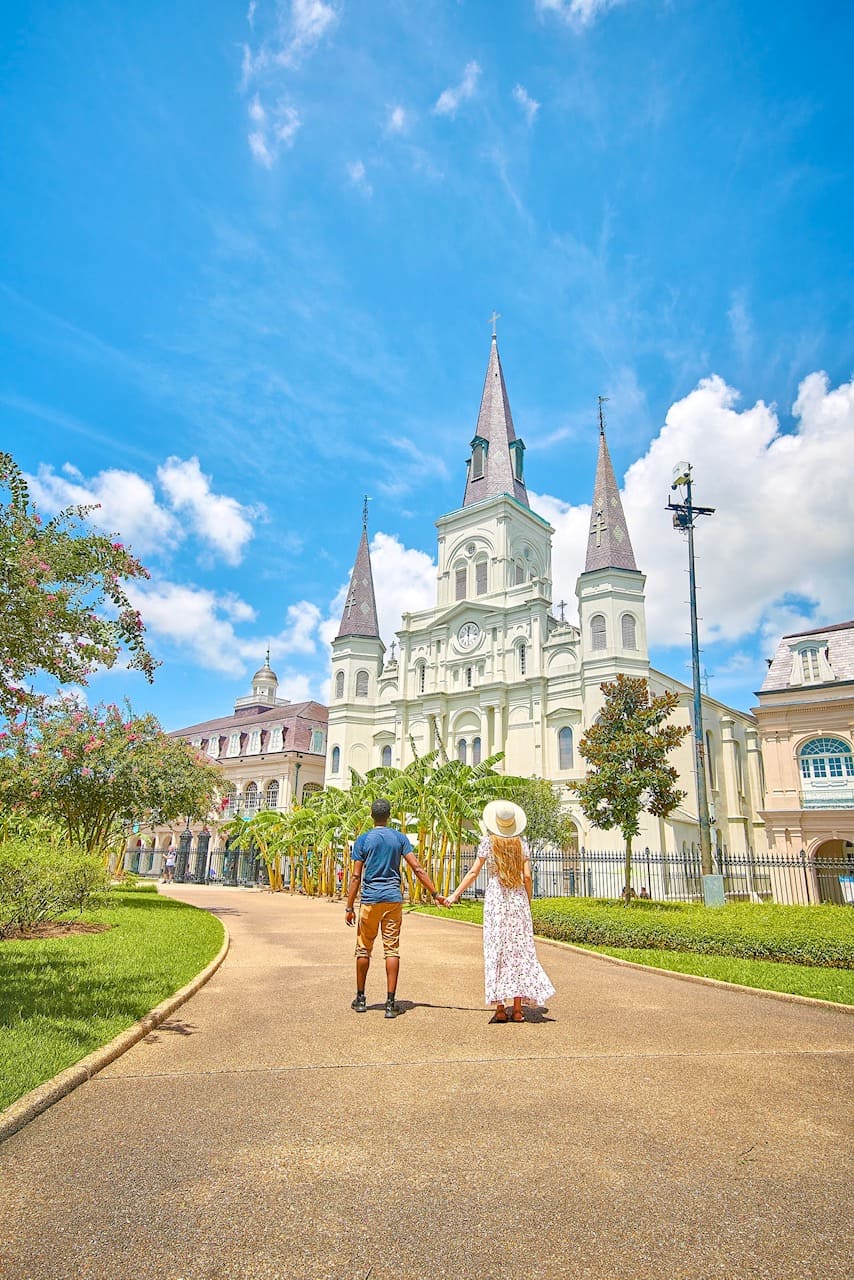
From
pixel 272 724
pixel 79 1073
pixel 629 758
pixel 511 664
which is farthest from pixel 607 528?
pixel 79 1073

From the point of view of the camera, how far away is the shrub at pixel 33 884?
1123cm

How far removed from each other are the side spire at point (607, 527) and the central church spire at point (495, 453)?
25.6 ft

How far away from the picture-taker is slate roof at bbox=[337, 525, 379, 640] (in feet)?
173

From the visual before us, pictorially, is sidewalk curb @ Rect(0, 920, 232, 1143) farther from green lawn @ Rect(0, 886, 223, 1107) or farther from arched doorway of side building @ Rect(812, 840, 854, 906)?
arched doorway of side building @ Rect(812, 840, 854, 906)

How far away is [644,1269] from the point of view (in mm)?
2754

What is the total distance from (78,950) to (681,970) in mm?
8071

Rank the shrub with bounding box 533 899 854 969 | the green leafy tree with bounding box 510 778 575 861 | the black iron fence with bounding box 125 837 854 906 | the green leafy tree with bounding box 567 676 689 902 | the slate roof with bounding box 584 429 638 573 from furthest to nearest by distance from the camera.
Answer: the slate roof with bounding box 584 429 638 573 < the green leafy tree with bounding box 510 778 575 861 < the black iron fence with bounding box 125 837 854 906 < the green leafy tree with bounding box 567 676 689 902 < the shrub with bounding box 533 899 854 969

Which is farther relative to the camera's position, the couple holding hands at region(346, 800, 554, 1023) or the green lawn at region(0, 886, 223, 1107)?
the couple holding hands at region(346, 800, 554, 1023)

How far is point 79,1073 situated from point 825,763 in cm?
3024

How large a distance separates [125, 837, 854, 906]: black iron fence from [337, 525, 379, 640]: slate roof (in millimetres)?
17039

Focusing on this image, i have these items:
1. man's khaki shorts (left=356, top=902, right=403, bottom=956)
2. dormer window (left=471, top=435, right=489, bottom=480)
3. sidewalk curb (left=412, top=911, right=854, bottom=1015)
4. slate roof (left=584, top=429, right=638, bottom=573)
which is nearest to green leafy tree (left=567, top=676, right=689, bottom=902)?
sidewalk curb (left=412, top=911, right=854, bottom=1015)

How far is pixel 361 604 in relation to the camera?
176 ft

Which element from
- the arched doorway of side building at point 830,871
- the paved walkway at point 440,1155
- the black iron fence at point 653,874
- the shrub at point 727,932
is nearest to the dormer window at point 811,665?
the arched doorway of side building at point 830,871

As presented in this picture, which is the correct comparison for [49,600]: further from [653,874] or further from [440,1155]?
[653,874]
